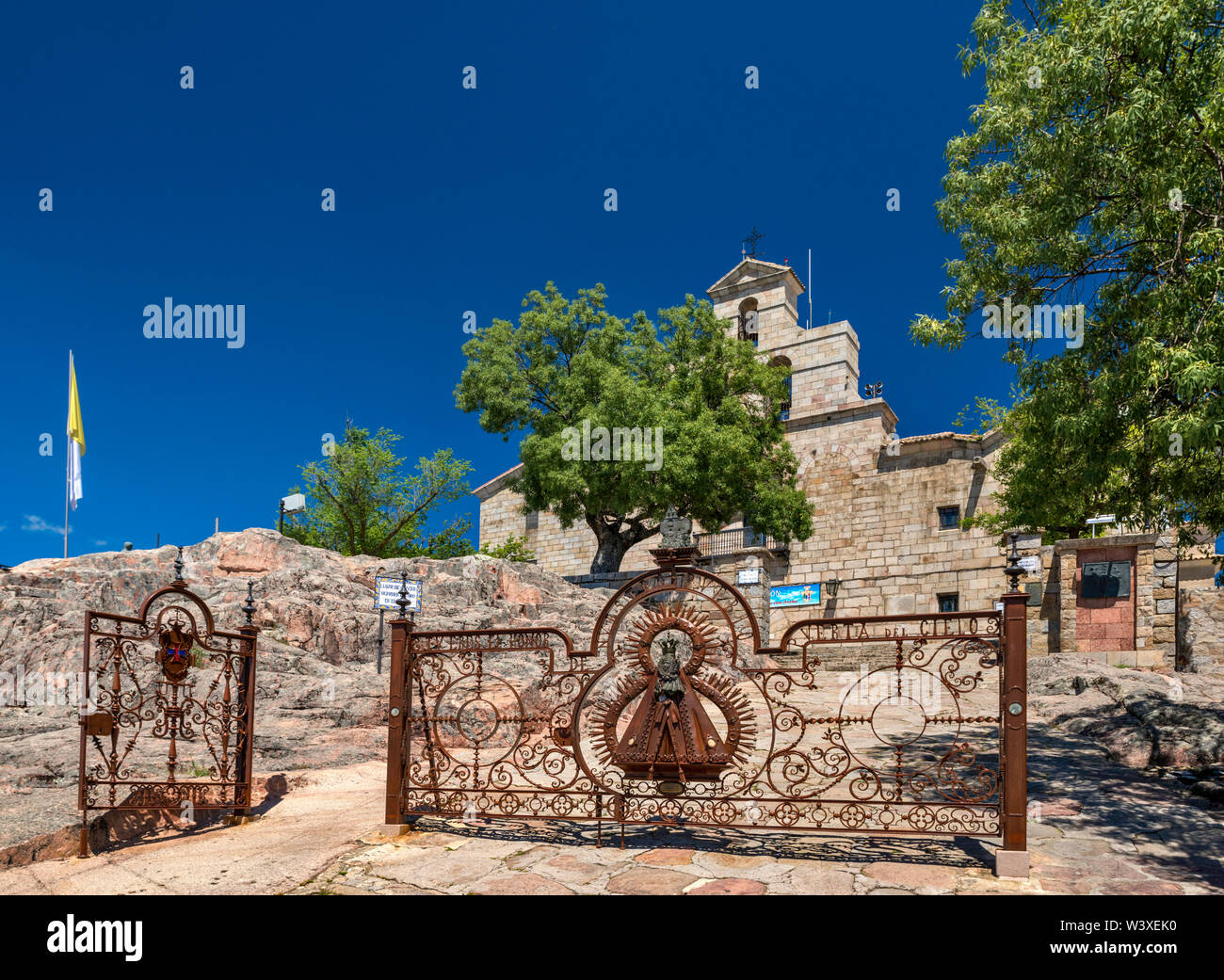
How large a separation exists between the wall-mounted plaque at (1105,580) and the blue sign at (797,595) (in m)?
7.45

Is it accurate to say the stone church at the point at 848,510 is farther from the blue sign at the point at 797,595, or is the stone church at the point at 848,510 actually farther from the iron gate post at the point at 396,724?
the iron gate post at the point at 396,724

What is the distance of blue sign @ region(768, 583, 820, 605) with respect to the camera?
22.6m

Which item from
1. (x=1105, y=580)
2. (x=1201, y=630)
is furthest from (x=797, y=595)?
(x=1201, y=630)

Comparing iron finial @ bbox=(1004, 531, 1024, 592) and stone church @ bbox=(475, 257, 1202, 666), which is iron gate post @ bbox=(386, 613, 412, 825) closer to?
iron finial @ bbox=(1004, 531, 1024, 592)

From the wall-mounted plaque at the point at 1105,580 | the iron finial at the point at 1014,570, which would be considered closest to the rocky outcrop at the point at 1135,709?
the wall-mounted plaque at the point at 1105,580

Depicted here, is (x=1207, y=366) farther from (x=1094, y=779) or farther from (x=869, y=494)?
(x=869, y=494)

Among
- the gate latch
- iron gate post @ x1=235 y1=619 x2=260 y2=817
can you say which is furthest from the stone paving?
the gate latch

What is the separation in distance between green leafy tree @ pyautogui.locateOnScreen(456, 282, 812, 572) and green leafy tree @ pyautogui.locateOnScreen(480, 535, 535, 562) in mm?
4551

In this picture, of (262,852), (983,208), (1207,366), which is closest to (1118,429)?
(1207,366)

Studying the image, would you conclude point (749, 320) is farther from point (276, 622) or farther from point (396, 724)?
point (396, 724)

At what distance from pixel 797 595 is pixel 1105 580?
26.9 ft

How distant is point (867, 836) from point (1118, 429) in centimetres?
485

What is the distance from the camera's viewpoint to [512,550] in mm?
30219

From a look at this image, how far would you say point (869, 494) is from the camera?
27000 millimetres
